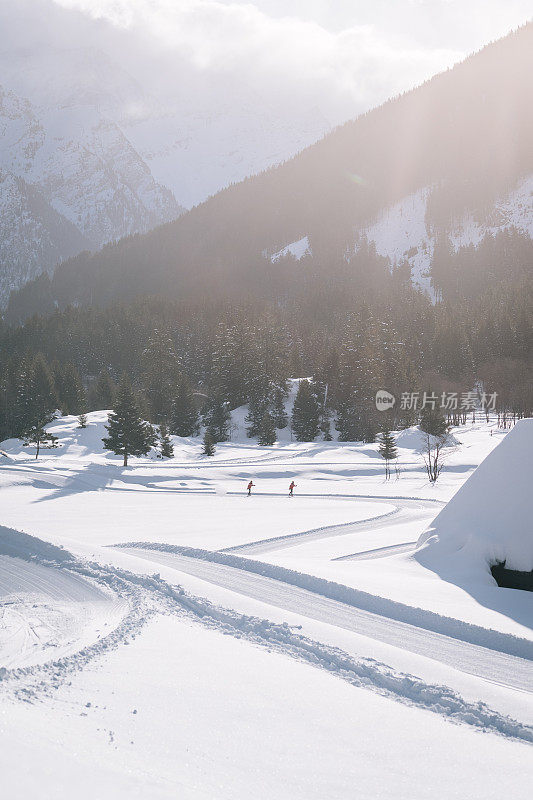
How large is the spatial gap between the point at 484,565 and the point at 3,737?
1101 centimetres

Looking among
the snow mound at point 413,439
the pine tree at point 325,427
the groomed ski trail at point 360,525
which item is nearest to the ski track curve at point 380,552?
the groomed ski trail at point 360,525

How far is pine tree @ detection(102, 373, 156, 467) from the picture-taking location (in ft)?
145

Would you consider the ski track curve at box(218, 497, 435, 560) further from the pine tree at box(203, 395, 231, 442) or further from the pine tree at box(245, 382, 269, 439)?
the pine tree at box(245, 382, 269, 439)

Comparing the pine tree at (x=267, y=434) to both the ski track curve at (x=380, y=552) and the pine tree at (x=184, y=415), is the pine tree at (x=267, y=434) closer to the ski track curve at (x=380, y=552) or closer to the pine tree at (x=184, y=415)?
the pine tree at (x=184, y=415)

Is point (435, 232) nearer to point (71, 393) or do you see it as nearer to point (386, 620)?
point (71, 393)

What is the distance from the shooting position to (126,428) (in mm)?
44406

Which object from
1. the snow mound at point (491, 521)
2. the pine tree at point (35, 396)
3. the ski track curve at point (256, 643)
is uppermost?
the pine tree at point (35, 396)

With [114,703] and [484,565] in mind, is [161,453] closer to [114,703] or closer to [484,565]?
[484,565]

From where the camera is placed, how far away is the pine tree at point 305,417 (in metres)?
63.7

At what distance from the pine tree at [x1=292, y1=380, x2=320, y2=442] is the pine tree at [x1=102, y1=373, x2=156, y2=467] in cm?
2362

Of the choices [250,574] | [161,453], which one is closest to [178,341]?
[161,453]

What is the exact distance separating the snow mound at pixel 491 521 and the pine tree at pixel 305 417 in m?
49.1

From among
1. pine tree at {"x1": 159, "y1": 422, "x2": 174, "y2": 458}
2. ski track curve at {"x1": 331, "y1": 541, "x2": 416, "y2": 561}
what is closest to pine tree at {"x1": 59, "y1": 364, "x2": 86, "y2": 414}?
pine tree at {"x1": 159, "y1": 422, "x2": 174, "y2": 458}

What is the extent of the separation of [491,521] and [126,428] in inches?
1464
